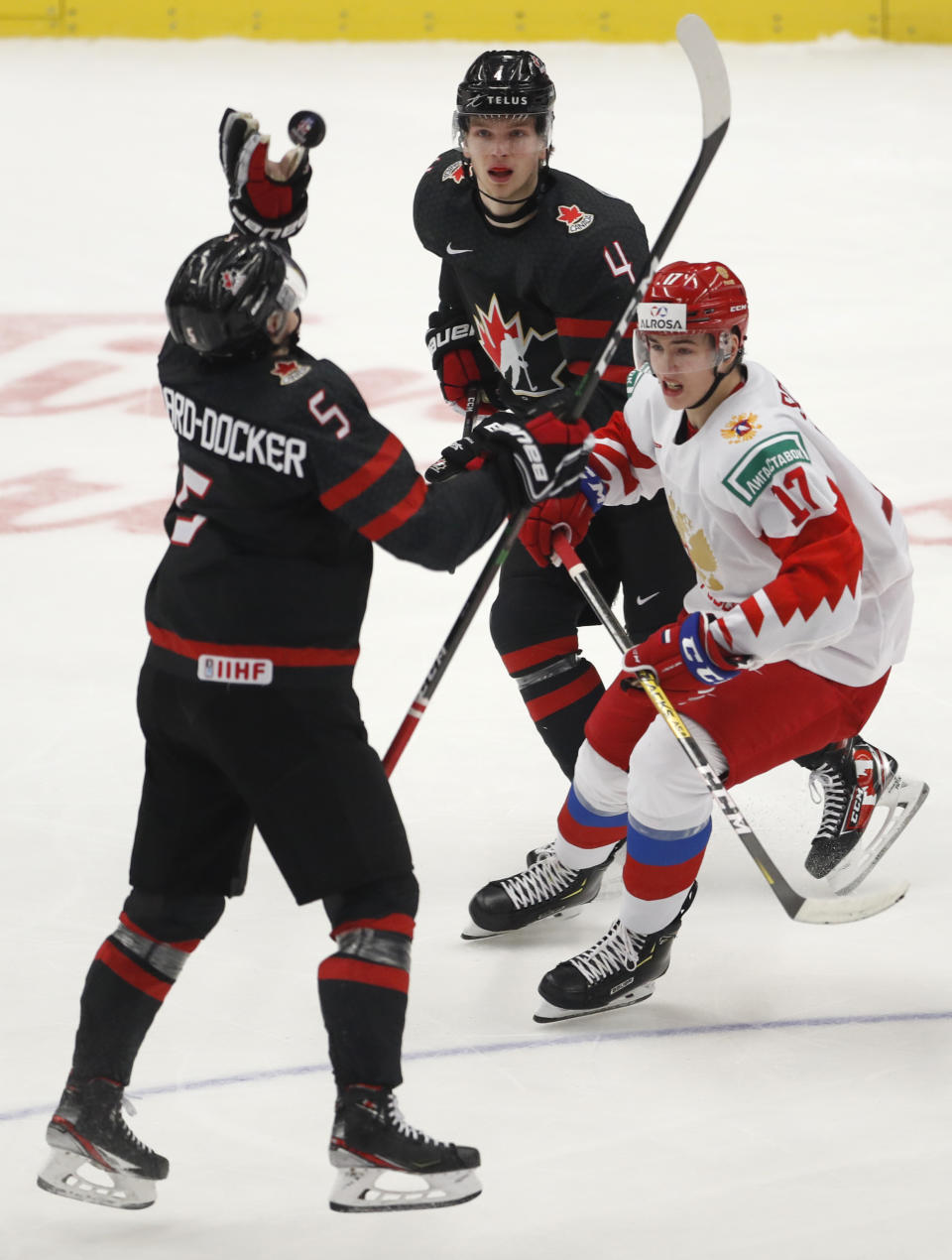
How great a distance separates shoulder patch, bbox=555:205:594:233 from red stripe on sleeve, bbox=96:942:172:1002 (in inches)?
57.3

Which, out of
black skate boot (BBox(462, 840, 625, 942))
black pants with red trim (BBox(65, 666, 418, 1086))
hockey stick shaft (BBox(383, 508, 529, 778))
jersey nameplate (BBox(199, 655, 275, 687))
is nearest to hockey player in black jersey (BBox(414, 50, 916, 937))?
black skate boot (BBox(462, 840, 625, 942))

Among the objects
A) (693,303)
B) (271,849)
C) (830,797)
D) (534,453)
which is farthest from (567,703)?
(271,849)

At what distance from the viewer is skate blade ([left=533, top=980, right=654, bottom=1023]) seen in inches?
104

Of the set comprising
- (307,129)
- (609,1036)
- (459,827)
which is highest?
(307,129)

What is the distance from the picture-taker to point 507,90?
116 inches

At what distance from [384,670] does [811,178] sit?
4.01 meters

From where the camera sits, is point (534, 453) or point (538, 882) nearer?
point (534, 453)

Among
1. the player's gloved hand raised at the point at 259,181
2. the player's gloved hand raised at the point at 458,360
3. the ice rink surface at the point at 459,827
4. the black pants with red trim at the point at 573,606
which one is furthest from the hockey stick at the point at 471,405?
the player's gloved hand raised at the point at 259,181

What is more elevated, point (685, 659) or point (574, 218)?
point (574, 218)

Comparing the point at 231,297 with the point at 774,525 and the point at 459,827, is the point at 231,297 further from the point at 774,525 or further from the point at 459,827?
the point at 459,827

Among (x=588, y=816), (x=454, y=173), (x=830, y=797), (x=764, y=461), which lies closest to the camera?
(x=764, y=461)

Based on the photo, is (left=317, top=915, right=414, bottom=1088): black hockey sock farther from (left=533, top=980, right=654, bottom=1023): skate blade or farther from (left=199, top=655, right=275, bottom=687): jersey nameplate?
(left=533, top=980, right=654, bottom=1023): skate blade

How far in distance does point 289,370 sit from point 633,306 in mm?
708

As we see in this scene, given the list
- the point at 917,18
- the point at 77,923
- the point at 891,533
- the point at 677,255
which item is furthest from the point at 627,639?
the point at 917,18
